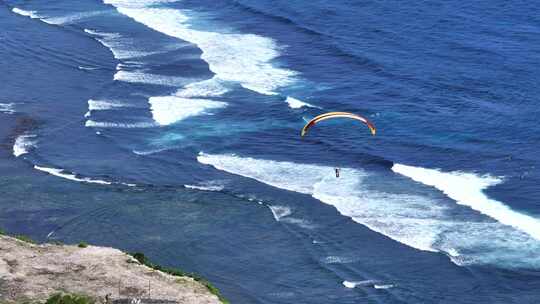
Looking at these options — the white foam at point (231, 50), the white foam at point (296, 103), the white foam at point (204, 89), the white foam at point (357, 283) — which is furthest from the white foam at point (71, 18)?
the white foam at point (357, 283)

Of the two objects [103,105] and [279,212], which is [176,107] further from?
[279,212]

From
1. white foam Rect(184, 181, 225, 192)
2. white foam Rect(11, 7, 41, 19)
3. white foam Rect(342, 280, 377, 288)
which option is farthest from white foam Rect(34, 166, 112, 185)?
white foam Rect(11, 7, 41, 19)

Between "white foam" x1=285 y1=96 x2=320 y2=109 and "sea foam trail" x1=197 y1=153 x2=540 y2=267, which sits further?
"white foam" x1=285 y1=96 x2=320 y2=109

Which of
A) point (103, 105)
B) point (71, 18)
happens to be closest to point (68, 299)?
point (103, 105)

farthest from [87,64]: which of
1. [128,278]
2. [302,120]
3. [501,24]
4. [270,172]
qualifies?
[128,278]

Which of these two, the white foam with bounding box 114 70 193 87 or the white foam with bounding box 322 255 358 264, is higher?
the white foam with bounding box 114 70 193 87

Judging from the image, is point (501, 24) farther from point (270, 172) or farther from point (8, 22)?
point (8, 22)

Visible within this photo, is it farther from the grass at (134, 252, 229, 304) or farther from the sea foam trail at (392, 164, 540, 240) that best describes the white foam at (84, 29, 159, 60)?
the grass at (134, 252, 229, 304)
